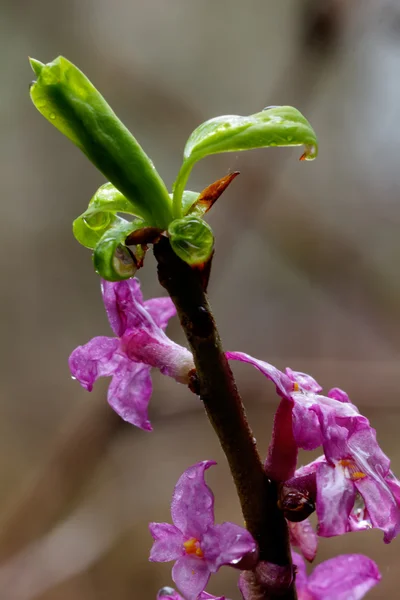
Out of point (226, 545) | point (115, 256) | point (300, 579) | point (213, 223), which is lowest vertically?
point (213, 223)

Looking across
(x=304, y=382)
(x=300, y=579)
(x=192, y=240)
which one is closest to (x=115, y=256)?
(x=192, y=240)

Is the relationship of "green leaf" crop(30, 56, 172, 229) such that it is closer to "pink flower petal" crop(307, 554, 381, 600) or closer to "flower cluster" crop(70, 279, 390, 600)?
"flower cluster" crop(70, 279, 390, 600)

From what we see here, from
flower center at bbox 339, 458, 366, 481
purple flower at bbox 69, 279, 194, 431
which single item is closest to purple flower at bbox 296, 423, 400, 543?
flower center at bbox 339, 458, 366, 481

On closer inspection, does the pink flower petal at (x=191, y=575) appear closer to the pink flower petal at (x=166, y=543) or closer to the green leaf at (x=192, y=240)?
the pink flower petal at (x=166, y=543)

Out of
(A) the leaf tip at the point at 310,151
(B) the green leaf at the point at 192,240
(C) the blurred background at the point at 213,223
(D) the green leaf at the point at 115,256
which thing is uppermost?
(A) the leaf tip at the point at 310,151

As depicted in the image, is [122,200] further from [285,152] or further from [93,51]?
[93,51]

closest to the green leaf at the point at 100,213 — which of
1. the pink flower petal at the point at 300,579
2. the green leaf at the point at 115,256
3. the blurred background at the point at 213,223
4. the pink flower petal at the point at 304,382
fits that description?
the green leaf at the point at 115,256

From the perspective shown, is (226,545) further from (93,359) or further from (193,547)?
(93,359)
